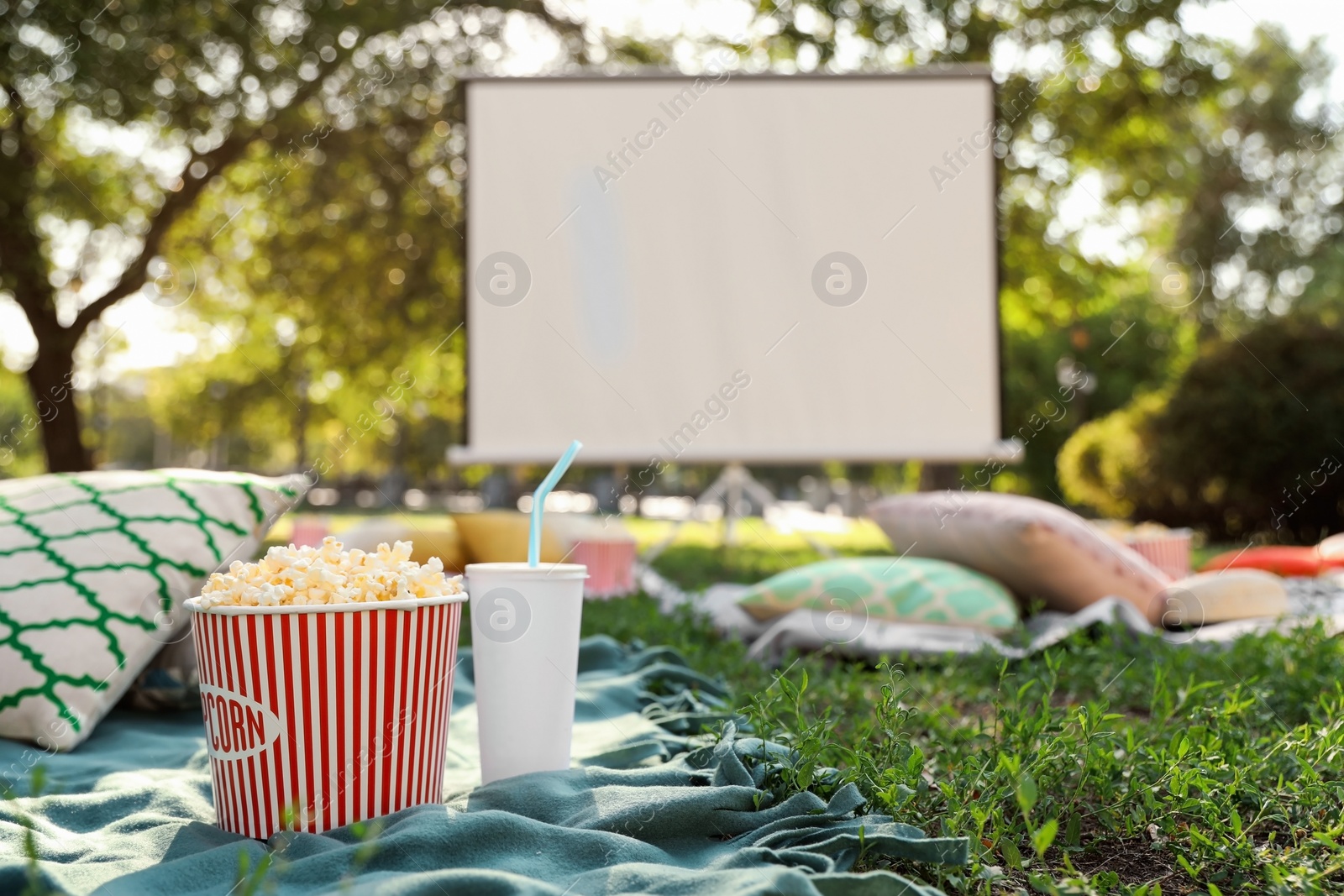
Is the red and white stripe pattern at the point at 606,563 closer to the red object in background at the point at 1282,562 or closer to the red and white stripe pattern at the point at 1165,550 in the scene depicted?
the red and white stripe pattern at the point at 1165,550

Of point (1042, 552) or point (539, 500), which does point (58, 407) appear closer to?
point (1042, 552)

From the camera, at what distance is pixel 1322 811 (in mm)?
1387

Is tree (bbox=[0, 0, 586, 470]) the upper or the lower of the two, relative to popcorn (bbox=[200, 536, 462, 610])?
upper

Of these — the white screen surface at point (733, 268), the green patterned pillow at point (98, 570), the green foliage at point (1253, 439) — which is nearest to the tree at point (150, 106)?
the white screen surface at point (733, 268)

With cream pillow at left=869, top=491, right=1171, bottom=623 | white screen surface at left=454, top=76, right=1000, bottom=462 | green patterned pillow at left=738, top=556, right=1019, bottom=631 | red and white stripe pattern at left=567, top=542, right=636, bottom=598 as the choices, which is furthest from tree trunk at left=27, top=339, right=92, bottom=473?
cream pillow at left=869, top=491, right=1171, bottom=623

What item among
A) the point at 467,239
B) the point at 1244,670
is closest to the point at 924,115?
the point at 467,239

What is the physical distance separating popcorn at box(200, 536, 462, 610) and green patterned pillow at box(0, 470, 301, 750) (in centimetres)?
66

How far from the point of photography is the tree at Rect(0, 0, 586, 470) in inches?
244

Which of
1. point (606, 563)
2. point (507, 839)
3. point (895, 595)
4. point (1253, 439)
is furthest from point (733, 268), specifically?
point (1253, 439)

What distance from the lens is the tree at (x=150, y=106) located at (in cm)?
621

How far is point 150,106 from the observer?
6.49 metres

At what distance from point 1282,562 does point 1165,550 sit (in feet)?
3.57

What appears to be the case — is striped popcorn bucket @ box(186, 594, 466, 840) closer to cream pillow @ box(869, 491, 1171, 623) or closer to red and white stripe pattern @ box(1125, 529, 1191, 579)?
cream pillow @ box(869, 491, 1171, 623)

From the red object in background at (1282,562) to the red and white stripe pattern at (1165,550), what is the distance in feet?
1.75
